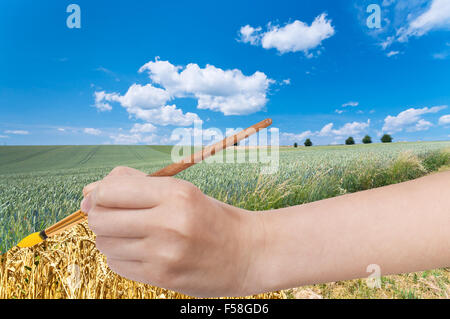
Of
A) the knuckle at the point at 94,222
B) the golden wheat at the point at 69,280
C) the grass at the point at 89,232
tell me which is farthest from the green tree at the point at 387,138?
the knuckle at the point at 94,222

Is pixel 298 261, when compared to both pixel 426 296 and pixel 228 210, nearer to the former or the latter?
pixel 228 210

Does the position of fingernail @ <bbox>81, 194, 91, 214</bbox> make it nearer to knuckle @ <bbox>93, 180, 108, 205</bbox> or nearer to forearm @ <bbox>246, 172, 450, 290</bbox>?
knuckle @ <bbox>93, 180, 108, 205</bbox>

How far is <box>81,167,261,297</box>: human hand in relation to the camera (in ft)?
1.44

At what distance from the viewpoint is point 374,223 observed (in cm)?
52

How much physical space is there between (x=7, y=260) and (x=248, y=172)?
213cm

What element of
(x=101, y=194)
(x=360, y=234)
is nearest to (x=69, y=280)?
(x=101, y=194)

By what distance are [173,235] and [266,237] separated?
0.62 ft

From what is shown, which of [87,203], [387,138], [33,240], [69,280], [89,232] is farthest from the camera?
[387,138]

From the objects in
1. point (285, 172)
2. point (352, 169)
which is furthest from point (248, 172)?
point (352, 169)

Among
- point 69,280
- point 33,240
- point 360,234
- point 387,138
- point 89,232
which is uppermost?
point 387,138

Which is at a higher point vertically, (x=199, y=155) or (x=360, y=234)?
(x=199, y=155)

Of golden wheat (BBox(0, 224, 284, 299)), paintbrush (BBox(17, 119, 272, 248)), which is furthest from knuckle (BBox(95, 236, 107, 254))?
golden wheat (BBox(0, 224, 284, 299))

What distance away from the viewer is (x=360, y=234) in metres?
0.52

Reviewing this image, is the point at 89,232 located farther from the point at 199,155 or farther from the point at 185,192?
the point at 185,192
